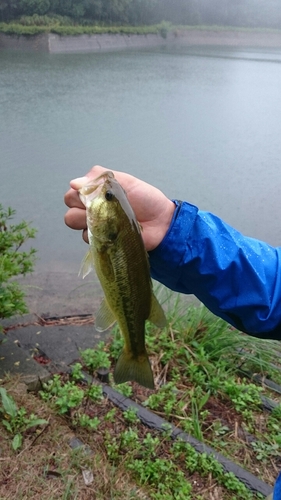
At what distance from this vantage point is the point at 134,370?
4.12 ft

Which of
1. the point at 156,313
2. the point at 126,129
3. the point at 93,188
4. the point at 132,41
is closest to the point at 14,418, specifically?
the point at 156,313

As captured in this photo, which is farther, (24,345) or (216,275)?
(24,345)

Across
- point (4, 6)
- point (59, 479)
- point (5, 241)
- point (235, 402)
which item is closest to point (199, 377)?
point (235, 402)

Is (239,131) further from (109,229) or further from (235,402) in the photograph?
(109,229)

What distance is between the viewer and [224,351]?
261 centimetres

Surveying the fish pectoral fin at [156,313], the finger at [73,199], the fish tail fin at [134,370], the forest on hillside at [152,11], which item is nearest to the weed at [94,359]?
the fish tail fin at [134,370]

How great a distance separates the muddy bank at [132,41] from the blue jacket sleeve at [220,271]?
14902 mm

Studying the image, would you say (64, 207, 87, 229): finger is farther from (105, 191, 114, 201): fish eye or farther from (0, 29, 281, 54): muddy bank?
(0, 29, 281, 54): muddy bank

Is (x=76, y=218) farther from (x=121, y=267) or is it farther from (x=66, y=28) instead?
(x=66, y=28)

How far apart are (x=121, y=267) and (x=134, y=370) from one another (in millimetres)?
339

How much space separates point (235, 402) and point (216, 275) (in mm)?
1236

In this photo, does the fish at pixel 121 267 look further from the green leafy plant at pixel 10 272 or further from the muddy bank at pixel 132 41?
the muddy bank at pixel 132 41

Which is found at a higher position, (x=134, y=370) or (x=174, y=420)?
(x=134, y=370)

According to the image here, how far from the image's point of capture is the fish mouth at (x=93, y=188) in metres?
1.04
